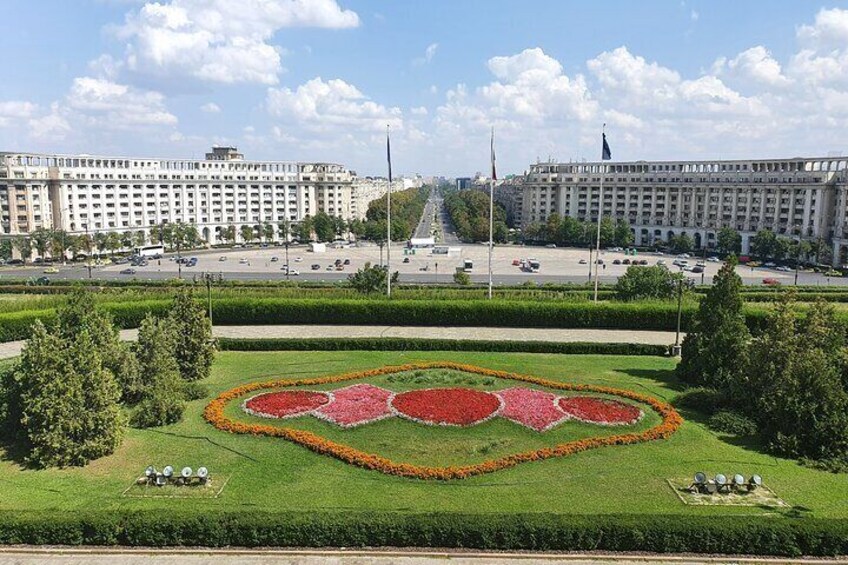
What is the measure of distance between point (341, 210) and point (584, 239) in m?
54.4

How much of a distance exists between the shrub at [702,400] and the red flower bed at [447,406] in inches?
297

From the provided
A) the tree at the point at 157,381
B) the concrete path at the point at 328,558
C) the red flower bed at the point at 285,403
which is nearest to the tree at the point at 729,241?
the red flower bed at the point at 285,403

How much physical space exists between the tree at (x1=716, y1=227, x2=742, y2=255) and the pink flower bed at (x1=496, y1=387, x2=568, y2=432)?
85.5m

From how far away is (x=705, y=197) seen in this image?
112 meters

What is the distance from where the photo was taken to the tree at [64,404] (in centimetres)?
2027

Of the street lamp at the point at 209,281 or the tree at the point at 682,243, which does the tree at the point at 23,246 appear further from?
the tree at the point at 682,243

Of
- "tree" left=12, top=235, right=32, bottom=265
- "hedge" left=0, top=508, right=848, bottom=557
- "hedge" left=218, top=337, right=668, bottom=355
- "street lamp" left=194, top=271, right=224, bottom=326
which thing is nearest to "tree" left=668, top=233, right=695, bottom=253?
"street lamp" left=194, top=271, right=224, bottom=326

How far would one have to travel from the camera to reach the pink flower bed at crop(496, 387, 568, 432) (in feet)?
78.6

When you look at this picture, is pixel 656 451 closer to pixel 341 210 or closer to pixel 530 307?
pixel 530 307

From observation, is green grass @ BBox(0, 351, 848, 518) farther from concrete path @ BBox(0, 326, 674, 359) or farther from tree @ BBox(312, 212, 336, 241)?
tree @ BBox(312, 212, 336, 241)

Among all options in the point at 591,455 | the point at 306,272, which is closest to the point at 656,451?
the point at 591,455

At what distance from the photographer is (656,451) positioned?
2166 centimetres

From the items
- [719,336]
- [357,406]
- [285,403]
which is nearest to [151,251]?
[285,403]

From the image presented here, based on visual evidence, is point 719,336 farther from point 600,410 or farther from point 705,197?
point 705,197
